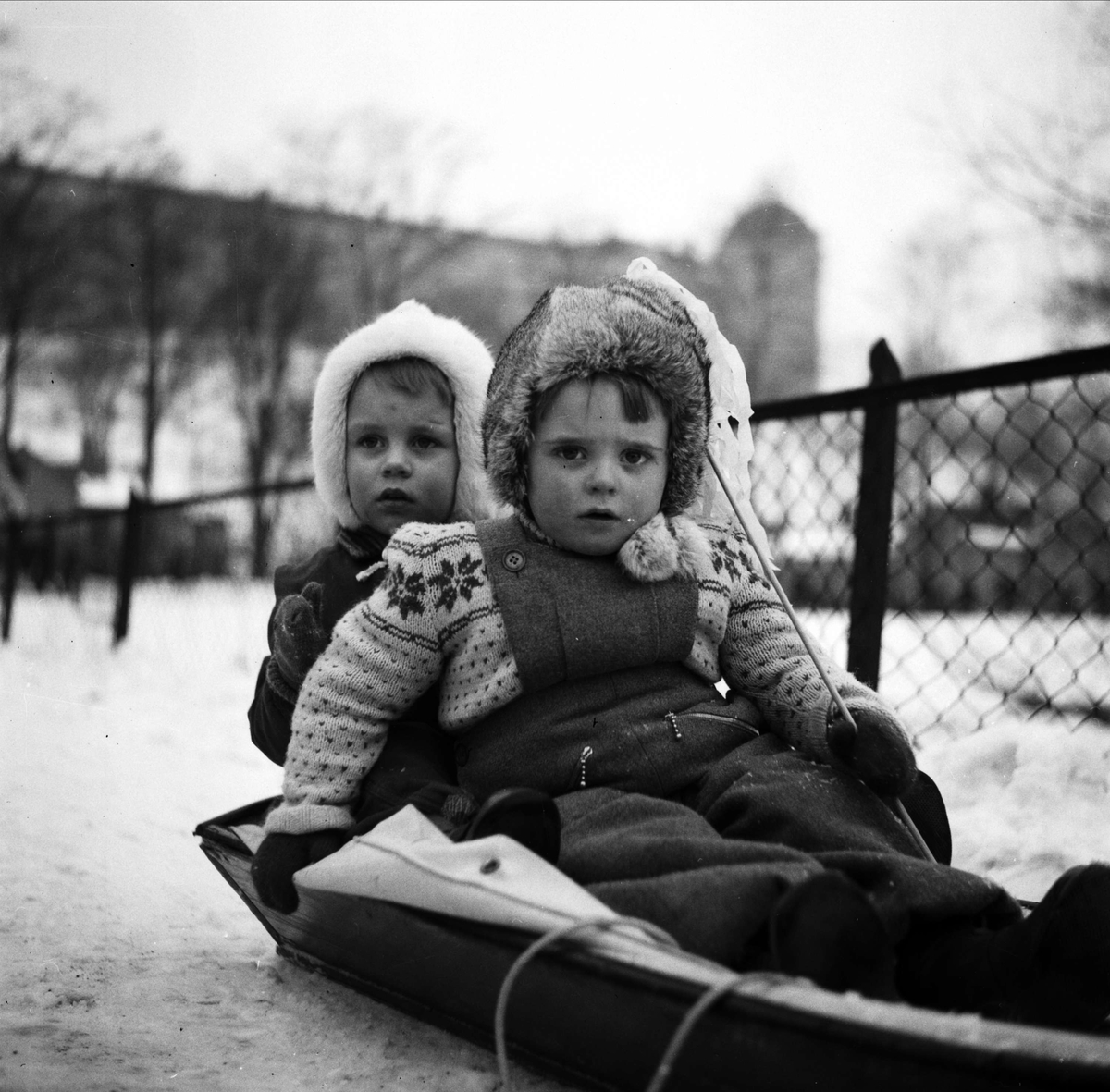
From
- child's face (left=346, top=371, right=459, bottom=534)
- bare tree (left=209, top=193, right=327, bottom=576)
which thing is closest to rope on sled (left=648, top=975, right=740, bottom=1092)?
child's face (left=346, top=371, right=459, bottom=534)

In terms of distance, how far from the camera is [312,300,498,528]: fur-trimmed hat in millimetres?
2369

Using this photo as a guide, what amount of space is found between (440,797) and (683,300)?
3.14 feet

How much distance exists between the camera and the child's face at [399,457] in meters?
2.25

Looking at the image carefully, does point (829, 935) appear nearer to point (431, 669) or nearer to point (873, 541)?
point (431, 669)

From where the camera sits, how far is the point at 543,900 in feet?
4.09

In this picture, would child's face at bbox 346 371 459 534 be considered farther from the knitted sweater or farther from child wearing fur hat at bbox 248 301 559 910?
the knitted sweater

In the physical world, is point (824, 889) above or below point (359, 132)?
below

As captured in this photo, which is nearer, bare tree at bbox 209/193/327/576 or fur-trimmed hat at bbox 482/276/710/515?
fur-trimmed hat at bbox 482/276/710/515

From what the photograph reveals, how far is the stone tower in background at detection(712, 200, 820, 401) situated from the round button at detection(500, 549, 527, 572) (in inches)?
503

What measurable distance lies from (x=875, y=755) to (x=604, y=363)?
28.2 inches

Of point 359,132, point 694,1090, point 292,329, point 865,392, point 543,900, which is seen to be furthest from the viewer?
point 292,329

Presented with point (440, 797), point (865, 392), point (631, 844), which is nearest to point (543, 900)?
point (631, 844)

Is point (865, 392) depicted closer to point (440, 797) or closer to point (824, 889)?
point (440, 797)

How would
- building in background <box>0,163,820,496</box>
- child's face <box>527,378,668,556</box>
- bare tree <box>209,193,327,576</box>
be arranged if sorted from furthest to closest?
bare tree <box>209,193,327,576</box> < building in background <box>0,163,820,496</box> < child's face <box>527,378,668,556</box>
